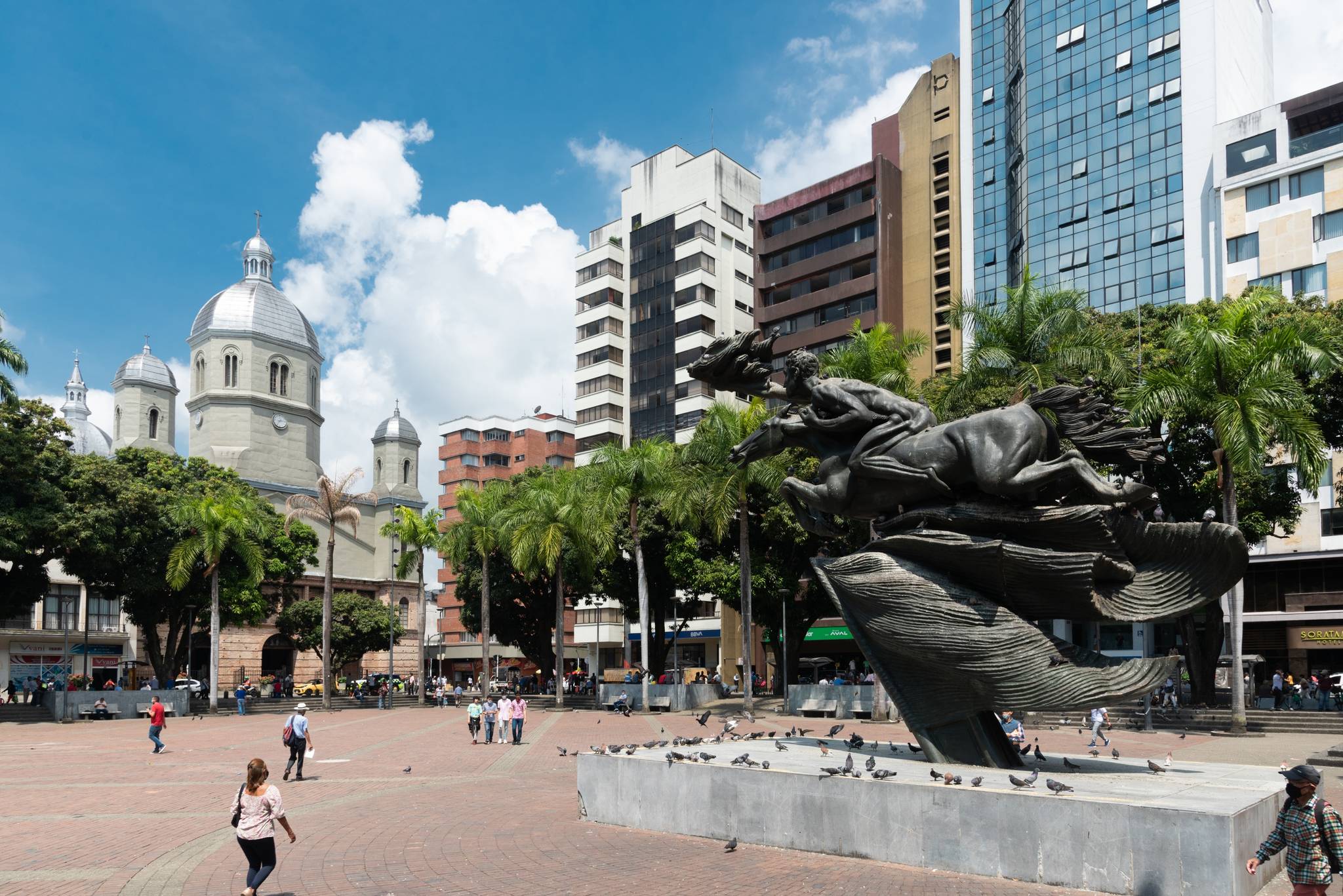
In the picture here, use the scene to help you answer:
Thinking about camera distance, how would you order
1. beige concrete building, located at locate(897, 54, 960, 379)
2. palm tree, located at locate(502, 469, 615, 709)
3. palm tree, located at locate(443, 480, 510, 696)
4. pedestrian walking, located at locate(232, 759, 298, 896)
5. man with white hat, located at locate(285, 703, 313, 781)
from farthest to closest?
beige concrete building, located at locate(897, 54, 960, 379), palm tree, located at locate(443, 480, 510, 696), palm tree, located at locate(502, 469, 615, 709), man with white hat, located at locate(285, 703, 313, 781), pedestrian walking, located at locate(232, 759, 298, 896)

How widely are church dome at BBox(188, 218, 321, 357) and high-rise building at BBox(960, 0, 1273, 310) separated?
52.0m

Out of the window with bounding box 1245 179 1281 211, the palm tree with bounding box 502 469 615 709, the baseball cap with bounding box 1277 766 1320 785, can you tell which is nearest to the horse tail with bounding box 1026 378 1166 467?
the baseball cap with bounding box 1277 766 1320 785

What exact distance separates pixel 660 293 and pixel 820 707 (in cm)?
4364

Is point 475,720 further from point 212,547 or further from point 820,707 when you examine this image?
point 212,547

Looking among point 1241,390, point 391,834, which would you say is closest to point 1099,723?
point 1241,390

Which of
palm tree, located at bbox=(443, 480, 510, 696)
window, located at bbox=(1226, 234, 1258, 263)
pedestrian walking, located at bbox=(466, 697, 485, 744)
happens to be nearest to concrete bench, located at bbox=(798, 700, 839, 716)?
pedestrian walking, located at bbox=(466, 697, 485, 744)

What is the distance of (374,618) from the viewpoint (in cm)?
6538

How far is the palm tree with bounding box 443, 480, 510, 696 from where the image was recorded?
46.2m

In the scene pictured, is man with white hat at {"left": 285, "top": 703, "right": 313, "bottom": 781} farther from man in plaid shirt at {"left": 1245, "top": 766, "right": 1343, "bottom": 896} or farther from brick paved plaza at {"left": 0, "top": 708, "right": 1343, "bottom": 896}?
man in plaid shirt at {"left": 1245, "top": 766, "right": 1343, "bottom": 896}

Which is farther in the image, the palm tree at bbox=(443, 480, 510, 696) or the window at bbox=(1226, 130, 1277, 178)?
the window at bbox=(1226, 130, 1277, 178)

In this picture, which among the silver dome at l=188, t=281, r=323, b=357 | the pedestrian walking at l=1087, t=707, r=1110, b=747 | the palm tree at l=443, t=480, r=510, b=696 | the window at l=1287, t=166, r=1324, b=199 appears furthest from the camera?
the silver dome at l=188, t=281, r=323, b=357

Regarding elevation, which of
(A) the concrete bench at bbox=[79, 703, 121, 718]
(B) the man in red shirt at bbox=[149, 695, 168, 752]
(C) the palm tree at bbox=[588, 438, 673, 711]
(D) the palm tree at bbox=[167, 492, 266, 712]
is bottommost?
(A) the concrete bench at bbox=[79, 703, 121, 718]

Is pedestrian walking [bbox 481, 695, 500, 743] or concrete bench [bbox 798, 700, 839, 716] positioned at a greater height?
pedestrian walking [bbox 481, 695, 500, 743]

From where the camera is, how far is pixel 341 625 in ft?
211
